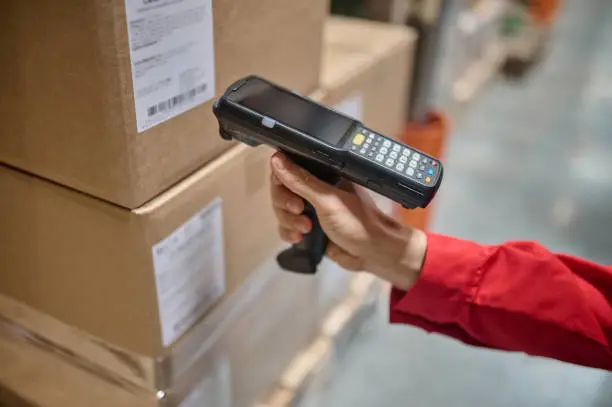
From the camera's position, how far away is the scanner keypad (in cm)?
48

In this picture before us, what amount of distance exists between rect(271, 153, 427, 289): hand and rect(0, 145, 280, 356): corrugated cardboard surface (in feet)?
0.19

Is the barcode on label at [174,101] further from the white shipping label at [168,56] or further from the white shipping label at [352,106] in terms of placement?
the white shipping label at [352,106]

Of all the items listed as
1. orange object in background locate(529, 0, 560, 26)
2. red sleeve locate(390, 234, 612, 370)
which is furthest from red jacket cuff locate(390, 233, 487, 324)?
orange object in background locate(529, 0, 560, 26)

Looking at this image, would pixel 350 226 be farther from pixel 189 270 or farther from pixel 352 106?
pixel 352 106

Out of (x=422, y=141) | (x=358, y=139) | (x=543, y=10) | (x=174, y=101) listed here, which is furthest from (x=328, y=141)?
(x=543, y=10)

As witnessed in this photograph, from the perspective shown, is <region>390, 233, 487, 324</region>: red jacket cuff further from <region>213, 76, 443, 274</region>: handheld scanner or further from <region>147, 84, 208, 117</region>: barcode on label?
<region>147, 84, 208, 117</region>: barcode on label

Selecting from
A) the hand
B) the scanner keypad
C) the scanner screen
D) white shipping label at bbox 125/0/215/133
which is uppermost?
white shipping label at bbox 125/0/215/133

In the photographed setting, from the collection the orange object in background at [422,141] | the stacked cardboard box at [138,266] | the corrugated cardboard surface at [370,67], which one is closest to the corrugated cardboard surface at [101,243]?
the stacked cardboard box at [138,266]

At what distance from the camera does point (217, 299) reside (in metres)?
0.62

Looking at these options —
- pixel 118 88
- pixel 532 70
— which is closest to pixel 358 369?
pixel 118 88

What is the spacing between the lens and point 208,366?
63 cm

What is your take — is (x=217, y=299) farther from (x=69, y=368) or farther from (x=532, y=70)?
(x=532, y=70)

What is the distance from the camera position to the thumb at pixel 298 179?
513mm

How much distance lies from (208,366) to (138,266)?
0.64 feet
